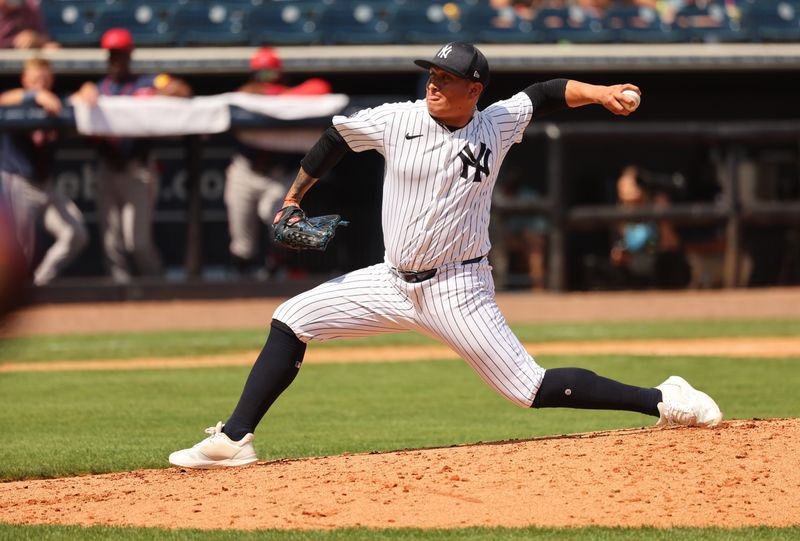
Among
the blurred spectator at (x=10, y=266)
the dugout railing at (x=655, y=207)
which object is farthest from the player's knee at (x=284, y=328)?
the dugout railing at (x=655, y=207)

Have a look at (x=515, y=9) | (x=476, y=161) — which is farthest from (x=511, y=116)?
(x=515, y=9)

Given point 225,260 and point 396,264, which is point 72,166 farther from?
point 396,264

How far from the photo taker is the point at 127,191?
1225 centimetres

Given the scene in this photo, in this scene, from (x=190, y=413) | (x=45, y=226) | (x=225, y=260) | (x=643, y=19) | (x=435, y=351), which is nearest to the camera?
(x=190, y=413)

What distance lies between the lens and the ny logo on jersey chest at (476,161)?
186 inches

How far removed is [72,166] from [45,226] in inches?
31.7

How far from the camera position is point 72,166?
41.9 feet

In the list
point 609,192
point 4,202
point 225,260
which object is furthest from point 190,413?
point 609,192

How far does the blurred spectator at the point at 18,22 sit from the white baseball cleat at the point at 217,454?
9.33 m

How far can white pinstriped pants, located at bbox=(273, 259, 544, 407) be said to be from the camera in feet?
15.6

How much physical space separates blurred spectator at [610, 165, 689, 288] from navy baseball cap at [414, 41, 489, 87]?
8.72 metres

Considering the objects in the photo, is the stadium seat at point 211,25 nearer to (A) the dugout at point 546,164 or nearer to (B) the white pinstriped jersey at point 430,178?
(A) the dugout at point 546,164

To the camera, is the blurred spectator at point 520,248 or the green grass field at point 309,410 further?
the blurred spectator at point 520,248

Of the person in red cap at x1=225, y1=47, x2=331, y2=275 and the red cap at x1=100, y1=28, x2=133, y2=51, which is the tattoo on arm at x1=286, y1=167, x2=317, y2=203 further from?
the person in red cap at x1=225, y1=47, x2=331, y2=275
